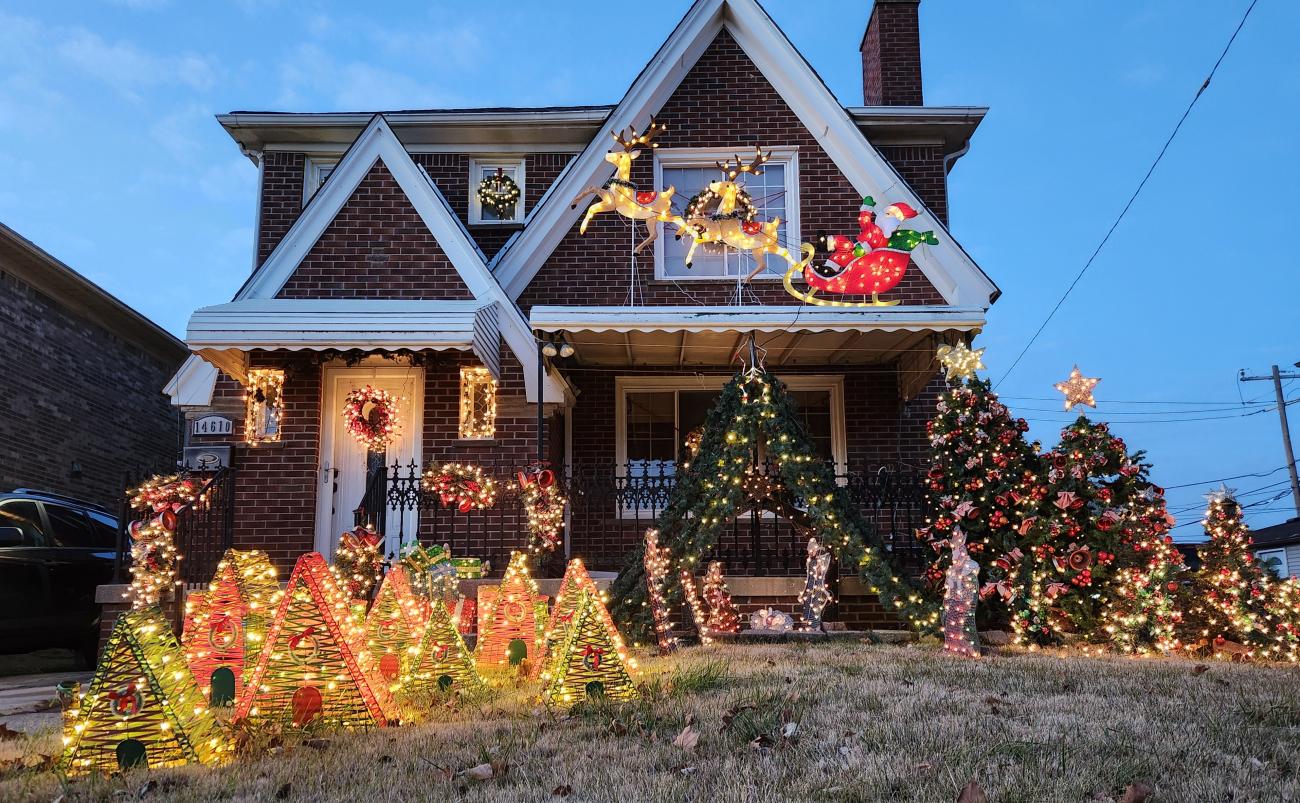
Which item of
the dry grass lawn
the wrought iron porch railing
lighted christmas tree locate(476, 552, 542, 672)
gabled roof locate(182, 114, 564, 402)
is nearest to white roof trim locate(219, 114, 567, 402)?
gabled roof locate(182, 114, 564, 402)

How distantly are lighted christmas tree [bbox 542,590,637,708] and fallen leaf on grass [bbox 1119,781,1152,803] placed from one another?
97.6 inches

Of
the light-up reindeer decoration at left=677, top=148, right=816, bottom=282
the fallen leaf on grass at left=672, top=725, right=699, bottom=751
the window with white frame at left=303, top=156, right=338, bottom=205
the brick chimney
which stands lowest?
the fallen leaf on grass at left=672, top=725, right=699, bottom=751

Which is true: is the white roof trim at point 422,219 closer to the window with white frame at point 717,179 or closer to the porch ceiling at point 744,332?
the porch ceiling at point 744,332

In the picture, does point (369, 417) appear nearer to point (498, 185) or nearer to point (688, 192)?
point (498, 185)

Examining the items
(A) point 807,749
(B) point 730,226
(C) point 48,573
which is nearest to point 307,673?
(A) point 807,749

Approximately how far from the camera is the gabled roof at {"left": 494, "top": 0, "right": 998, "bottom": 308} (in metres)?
11.1

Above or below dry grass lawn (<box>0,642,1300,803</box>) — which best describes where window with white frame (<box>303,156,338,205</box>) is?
above

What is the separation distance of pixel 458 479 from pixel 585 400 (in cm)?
271

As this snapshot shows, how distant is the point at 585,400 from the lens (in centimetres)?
1166

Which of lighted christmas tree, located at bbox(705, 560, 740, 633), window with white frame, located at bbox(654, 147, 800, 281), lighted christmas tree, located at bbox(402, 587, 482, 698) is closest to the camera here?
lighted christmas tree, located at bbox(402, 587, 482, 698)

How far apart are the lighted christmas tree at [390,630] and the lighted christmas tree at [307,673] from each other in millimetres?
919

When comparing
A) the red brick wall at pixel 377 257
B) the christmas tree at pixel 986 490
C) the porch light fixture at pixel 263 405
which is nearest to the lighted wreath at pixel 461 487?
the red brick wall at pixel 377 257

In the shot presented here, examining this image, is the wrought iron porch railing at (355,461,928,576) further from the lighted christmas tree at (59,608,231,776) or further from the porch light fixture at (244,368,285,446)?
the lighted christmas tree at (59,608,231,776)

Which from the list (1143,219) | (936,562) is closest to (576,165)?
(936,562)
